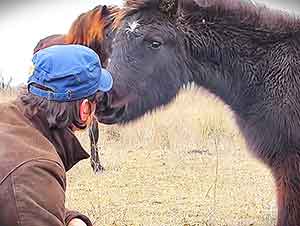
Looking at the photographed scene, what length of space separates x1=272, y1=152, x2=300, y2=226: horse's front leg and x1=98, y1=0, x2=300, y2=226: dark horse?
107 millimetres

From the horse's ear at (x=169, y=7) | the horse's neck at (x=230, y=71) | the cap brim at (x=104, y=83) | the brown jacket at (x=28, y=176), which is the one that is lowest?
the horse's neck at (x=230, y=71)

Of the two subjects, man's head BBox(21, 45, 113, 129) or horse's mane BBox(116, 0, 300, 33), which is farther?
horse's mane BBox(116, 0, 300, 33)

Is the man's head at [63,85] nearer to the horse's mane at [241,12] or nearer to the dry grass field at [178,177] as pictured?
the horse's mane at [241,12]

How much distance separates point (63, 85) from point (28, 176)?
0.33 m

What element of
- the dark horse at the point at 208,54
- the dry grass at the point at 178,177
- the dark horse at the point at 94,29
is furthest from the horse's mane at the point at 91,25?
the dark horse at the point at 208,54

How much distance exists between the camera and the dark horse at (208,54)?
379cm

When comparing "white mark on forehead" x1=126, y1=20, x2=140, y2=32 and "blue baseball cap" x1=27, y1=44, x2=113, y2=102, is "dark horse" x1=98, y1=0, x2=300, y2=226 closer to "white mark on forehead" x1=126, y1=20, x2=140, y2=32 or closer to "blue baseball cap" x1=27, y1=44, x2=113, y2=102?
"white mark on forehead" x1=126, y1=20, x2=140, y2=32

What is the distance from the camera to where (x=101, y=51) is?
543 centimetres

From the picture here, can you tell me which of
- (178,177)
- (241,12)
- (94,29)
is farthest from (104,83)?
(178,177)

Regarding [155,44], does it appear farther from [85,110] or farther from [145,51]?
[85,110]

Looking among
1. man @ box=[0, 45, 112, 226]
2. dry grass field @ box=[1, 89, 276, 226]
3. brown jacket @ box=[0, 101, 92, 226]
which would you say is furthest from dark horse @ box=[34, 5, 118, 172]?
brown jacket @ box=[0, 101, 92, 226]

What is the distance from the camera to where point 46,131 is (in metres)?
1.88

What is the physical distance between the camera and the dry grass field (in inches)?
191

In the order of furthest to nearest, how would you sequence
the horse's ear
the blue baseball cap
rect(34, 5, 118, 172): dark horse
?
rect(34, 5, 118, 172): dark horse → the horse's ear → the blue baseball cap
